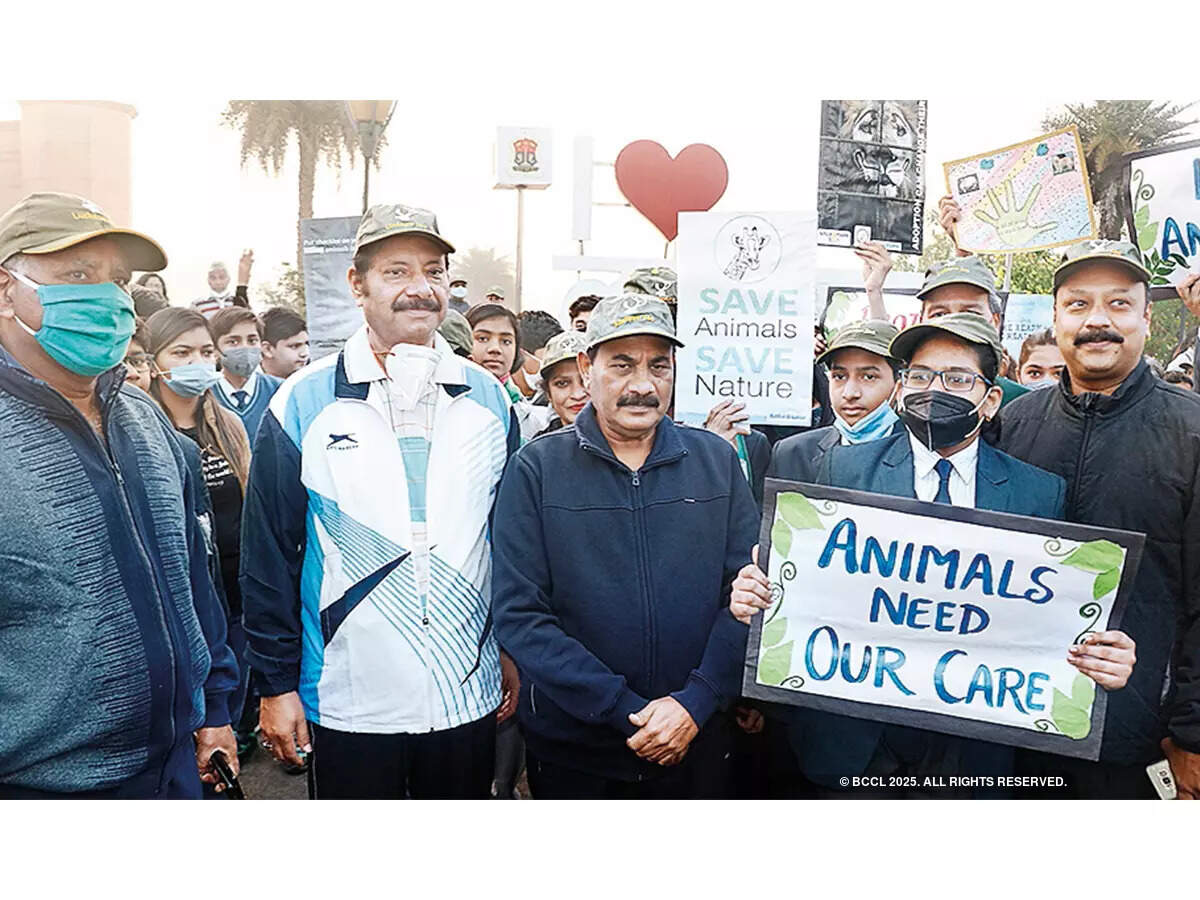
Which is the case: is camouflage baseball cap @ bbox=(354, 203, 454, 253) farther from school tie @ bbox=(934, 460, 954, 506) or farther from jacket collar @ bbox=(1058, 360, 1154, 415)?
jacket collar @ bbox=(1058, 360, 1154, 415)

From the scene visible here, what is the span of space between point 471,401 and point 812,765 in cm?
172

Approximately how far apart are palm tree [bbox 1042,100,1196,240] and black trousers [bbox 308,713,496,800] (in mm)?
2751

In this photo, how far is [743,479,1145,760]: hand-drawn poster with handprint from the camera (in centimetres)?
330

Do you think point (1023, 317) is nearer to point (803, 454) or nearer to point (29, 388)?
point (803, 454)

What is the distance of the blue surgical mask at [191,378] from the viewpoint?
3461 mm

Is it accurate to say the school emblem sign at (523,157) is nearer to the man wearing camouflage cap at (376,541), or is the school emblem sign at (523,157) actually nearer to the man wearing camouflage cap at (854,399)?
the man wearing camouflage cap at (376,541)

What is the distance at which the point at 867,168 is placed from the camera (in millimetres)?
3592

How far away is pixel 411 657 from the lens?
10.6 feet

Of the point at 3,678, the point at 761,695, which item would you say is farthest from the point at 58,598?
the point at 761,695

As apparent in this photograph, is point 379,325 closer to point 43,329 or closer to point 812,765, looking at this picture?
point 43,329

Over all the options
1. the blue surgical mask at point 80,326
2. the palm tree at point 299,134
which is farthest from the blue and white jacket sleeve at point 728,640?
the blue surgical mask at point 80,326

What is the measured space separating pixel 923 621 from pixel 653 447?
1.07m

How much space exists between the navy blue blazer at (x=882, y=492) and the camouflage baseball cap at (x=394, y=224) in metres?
A: 1.43

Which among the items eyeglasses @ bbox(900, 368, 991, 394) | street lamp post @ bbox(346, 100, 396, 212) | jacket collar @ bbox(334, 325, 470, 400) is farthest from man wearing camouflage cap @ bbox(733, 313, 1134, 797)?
street lamp post @ bbox(346, 100, 396, 212)
